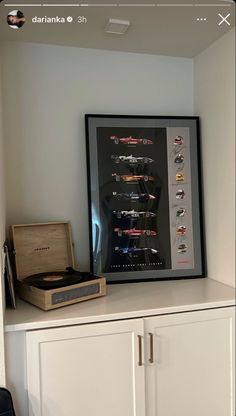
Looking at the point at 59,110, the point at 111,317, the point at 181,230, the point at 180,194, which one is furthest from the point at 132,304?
the point at 59,110

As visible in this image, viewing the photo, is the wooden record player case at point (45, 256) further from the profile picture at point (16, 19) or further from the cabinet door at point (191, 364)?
the profile picture at point (16, 19)

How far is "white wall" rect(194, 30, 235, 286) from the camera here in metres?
1.69

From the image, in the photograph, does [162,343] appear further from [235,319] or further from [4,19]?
[4,19]

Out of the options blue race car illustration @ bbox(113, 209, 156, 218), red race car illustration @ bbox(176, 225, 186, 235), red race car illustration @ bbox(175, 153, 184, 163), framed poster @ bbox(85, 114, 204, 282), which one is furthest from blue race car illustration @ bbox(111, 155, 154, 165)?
red race car illustration @ bbox(176, 225, 186, 235)

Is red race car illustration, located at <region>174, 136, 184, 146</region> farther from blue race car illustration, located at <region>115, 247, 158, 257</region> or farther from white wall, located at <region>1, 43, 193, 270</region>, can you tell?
blue race car illustration, located at <region>115, 247, 158, 257</region>

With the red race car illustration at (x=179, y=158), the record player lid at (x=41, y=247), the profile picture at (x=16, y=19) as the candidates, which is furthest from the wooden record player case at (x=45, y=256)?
the profile picture at (x=16, y=19)

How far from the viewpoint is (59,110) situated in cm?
189

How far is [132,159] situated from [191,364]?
0.96 metres

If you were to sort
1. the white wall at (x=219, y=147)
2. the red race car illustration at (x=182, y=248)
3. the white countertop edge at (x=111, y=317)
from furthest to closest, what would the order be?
the red race car illustration at (x=182, y=248) → the white wall at (x=219, y=147) → the white countertop edge at (x=111, y=317)

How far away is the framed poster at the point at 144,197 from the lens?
1.88 metres

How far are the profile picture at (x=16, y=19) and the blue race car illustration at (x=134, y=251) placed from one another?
1.07 meters

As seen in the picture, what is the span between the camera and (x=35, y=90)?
6.06ft

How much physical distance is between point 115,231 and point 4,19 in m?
1.03

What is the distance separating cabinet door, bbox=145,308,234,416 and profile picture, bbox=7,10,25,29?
4.24ft
